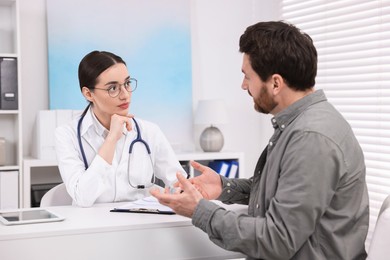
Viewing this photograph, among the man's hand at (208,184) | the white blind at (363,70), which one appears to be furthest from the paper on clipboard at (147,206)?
the white blind at (363,70)

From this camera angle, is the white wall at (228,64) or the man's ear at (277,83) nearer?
the man's ear at (277,83)

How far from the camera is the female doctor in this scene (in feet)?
8.04

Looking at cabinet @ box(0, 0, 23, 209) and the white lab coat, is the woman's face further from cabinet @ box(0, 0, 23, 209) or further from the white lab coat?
cabinet @ box(0, 0, 23, 209)

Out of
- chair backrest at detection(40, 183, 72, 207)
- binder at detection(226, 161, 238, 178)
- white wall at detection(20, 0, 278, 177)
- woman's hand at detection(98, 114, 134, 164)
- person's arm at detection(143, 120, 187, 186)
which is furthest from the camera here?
white wall at detection(20, 0, 278, 177)

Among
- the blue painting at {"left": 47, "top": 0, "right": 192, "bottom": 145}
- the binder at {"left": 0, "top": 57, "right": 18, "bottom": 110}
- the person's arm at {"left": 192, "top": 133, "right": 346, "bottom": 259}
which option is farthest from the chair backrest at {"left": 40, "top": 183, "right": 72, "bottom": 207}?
the blue painting at {"left": 47, "top": 0, "right": 192, "bottom": 145}

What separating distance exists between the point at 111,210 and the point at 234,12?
3.16 m

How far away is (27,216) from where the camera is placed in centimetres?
193

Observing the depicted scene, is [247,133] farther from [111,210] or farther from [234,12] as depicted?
[111,210]

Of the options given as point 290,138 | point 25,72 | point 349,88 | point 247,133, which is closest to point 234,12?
point 247,133

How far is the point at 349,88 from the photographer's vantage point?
3.88 meters

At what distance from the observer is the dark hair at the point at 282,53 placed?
5.38 feet

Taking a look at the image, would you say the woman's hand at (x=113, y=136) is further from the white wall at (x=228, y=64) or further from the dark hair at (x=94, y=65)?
the white wall at (x=228, y=64)

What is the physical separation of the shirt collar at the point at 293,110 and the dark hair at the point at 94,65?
1149 millimetres

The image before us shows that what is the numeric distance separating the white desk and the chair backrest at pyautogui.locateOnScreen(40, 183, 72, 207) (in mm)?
603
